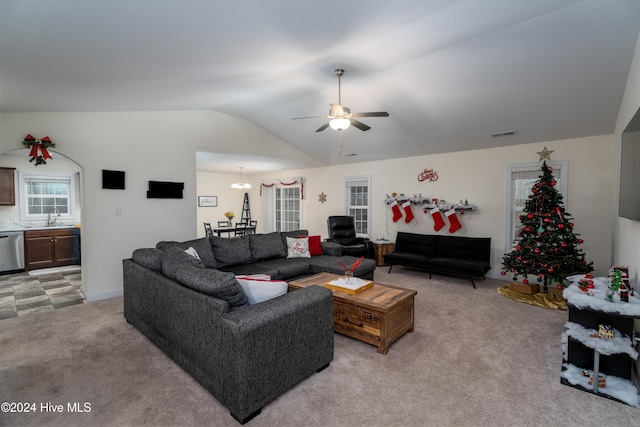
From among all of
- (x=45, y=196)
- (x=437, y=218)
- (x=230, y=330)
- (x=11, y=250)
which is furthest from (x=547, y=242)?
(x=45, y=196)

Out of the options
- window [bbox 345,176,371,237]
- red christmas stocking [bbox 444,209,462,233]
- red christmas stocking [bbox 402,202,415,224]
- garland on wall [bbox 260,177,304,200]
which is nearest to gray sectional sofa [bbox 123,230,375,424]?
red christmas stocking [bbox 444,209,462,233]

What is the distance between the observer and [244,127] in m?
5.74

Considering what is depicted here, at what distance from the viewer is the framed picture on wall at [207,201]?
31.1ft

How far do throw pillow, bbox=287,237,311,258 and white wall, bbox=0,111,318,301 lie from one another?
5.63ft

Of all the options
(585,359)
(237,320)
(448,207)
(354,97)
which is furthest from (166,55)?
(448,207)

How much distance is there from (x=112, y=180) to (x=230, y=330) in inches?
143

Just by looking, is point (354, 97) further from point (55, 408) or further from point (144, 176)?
point (55, 408)

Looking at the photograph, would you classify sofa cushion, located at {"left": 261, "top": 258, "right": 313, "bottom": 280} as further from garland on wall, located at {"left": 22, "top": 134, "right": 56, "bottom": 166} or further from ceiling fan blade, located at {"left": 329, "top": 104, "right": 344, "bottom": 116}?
garland on wall, located at {"left": 22, "top": 134, "right": 56, "bottom": 166}

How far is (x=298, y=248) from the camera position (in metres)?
4.84

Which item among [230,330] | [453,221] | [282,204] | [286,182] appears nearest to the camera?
[230,330]

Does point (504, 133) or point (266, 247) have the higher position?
point (504, 133)

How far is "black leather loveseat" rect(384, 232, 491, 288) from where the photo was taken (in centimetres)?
482

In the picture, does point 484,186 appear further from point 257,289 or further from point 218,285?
point 218,285

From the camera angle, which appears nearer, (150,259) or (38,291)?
(150,259)
